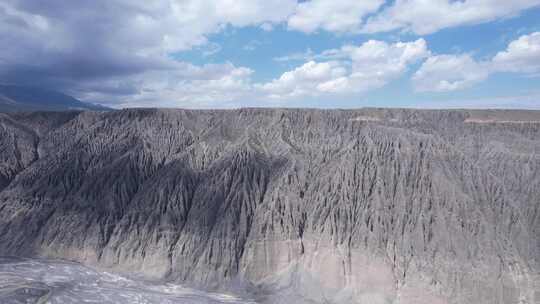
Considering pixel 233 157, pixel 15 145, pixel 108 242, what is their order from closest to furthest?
pixel 108 242 < pixel 233 157 < pixel 15 145

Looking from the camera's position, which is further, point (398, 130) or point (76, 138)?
point (76, 138)

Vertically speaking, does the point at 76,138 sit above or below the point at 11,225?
above

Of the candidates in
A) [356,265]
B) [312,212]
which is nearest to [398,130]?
[312,212]

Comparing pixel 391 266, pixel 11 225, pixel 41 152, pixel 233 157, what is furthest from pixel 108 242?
pixel 391 266

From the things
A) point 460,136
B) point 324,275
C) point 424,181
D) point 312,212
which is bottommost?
point 324,275

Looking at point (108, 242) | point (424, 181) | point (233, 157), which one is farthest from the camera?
point (233, 157)

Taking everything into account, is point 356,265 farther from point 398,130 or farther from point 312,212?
point 398,130

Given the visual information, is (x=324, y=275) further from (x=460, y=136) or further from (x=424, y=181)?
(x=460, y=136)
